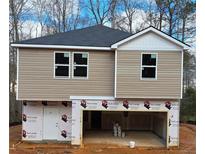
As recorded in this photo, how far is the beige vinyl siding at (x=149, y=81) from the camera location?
10156 mm

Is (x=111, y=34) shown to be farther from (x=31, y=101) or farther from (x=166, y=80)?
(x=31, y=101)

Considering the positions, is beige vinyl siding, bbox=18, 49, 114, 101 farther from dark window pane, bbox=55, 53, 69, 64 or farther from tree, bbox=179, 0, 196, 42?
tree, bbox=179, 0, 196, 42

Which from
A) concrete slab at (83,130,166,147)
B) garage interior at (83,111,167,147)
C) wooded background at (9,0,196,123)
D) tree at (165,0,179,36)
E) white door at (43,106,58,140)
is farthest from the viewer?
tree at (165,0,179,36)

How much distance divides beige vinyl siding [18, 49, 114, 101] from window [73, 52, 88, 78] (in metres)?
0.17

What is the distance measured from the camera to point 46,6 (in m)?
17.6

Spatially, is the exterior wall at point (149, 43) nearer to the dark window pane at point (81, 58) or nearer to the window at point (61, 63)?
the dark window pane at point (81, 58)

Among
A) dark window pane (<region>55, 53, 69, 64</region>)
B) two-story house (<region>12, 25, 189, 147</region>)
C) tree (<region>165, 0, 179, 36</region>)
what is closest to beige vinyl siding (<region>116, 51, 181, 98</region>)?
two-story house (<region>12, 25, 189, 147</region>)

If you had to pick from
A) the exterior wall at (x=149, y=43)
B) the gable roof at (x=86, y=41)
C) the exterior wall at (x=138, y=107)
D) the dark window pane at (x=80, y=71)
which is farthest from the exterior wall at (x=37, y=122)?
the exterior wall at (x=149, y=43)

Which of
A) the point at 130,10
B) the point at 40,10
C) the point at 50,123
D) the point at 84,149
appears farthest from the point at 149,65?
the point at 40,10

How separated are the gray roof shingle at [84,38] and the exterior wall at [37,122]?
2615mm

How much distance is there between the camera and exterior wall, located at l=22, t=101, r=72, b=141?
10906 mm

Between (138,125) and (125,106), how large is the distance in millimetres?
4613

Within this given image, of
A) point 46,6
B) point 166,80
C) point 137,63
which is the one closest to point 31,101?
point 137,63

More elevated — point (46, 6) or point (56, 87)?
point (46, 6)
